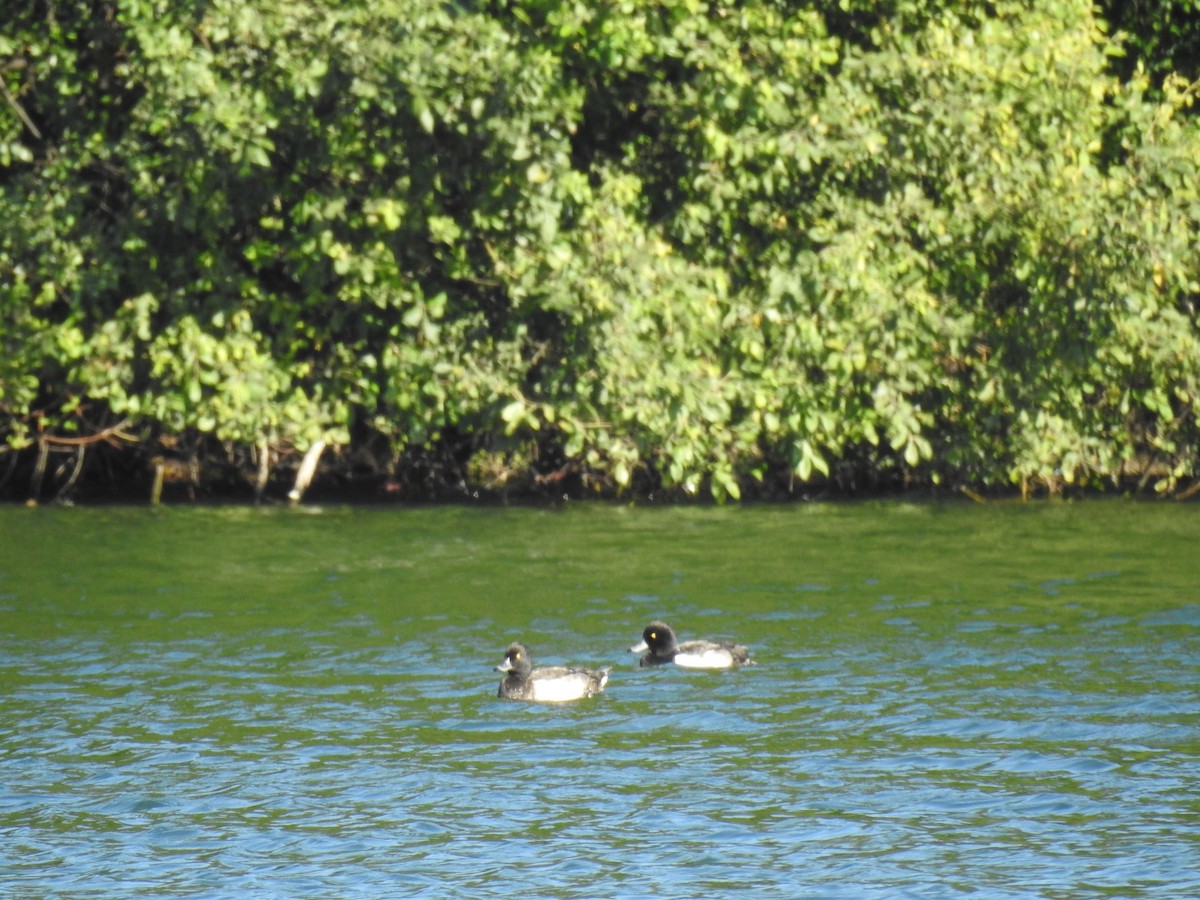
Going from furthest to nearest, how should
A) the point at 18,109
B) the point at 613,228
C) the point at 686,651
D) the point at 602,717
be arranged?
the point at 18,109 → the point at 613,228 → the point at 686,651 → the point at 602,717

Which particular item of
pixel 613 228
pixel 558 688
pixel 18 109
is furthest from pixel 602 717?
pixel 18 109

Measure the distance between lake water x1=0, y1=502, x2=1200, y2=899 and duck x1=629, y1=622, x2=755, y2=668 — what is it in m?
0.16

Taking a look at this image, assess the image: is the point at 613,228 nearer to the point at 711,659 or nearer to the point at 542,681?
the point at 711,659

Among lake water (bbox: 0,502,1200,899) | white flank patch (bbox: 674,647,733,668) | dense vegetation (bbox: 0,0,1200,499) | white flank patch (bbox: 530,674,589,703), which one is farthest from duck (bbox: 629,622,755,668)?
dense vegetation (bbox: 0,0,1200,499)

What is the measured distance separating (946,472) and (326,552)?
863 cm

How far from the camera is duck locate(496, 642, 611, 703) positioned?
44.6 feet

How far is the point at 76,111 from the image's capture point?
23.2 meters

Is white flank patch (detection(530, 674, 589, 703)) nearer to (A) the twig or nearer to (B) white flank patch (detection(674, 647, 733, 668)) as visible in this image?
(B) white flank patch (detection(674, 647, 733, 668))

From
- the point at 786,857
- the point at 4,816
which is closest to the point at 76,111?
the point at 4,816

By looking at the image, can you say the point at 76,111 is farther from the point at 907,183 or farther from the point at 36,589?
the point at 907,183

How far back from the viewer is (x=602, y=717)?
13.4 m

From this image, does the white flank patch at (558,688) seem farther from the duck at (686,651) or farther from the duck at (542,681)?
the duck at (686,651)

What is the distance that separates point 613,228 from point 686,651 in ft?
25.6

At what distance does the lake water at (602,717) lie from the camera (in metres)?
9.97
